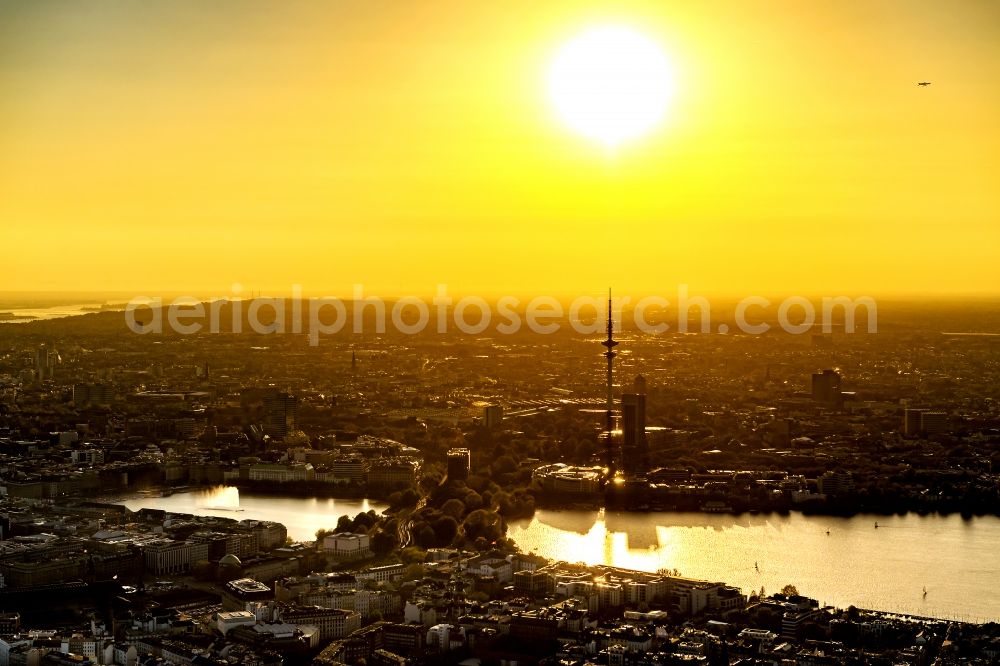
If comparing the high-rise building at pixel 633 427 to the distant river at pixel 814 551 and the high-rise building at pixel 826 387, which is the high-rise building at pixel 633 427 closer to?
the distant river at pixel 814 551

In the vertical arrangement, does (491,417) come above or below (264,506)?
above

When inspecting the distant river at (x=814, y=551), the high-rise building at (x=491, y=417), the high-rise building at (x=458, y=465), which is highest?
the high-rise building at (x=491, y=417)

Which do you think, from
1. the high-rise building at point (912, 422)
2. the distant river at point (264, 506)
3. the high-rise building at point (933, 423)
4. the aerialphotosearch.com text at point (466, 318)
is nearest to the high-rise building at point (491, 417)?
the distant river at point (264, 506)

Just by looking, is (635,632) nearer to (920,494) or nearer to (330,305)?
(920,494)

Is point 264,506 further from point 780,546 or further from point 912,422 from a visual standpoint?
point 912,422

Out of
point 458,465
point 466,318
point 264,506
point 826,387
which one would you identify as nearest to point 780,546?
point 458,465

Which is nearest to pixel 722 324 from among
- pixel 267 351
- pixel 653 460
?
pixel 267 351
